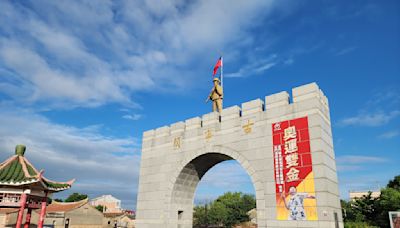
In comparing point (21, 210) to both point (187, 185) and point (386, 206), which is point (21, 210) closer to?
point (187, 185)

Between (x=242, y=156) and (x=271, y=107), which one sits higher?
(x=271, y=107)

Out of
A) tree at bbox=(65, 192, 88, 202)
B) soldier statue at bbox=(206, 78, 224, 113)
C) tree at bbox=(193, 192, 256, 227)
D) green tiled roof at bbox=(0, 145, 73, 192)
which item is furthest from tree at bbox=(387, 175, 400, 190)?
tree at bbox=(65, 192, 88, 202)

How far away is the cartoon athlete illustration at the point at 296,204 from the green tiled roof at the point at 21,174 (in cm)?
986

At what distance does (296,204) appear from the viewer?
32.6 feet

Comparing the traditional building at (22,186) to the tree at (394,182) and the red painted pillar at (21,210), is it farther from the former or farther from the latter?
the tree at (394,182)

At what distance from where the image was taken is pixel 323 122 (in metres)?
10.6

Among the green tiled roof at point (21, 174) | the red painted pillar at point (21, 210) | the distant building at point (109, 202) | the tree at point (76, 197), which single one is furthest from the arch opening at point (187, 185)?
the distant building at point (109, 202)

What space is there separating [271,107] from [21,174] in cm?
1098

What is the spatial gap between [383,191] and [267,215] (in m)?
13.8

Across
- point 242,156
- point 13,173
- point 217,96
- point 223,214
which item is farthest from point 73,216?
point 242,156

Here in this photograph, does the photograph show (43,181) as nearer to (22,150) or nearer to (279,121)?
(22,150)

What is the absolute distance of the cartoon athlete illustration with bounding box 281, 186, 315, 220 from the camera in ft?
32.0

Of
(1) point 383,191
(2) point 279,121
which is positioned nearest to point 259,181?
(2) point 279,121

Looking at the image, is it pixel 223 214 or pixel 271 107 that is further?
pixel 223 214
